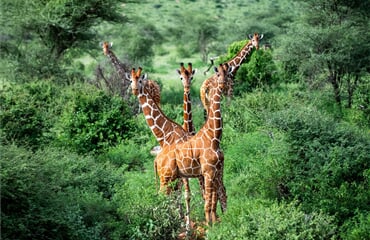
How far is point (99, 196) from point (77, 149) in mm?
4972

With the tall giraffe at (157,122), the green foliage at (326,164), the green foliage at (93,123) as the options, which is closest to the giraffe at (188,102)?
the tall giraffe at (157,122)

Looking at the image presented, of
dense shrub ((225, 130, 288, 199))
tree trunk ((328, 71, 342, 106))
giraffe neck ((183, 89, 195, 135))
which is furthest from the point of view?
tree trunk ((328, 71, 342, 106))

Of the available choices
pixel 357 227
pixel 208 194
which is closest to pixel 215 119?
pixel 208 194

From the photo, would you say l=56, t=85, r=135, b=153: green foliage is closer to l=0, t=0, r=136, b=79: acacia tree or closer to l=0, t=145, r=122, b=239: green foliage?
l=0, t=145, r=122, b=239: green foliage

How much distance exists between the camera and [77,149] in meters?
14.1

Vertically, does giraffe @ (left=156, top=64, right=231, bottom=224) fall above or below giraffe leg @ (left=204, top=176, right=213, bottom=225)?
above

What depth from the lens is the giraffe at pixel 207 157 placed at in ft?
25.7

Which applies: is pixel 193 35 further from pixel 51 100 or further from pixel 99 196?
pixel 99 196

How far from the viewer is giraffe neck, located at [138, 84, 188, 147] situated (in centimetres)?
820

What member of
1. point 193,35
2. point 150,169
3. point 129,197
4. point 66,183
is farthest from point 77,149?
point 193,35

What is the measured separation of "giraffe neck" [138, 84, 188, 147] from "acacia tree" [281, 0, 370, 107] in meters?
10.0

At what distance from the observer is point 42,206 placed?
25.4ft

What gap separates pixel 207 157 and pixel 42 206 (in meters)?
2.39

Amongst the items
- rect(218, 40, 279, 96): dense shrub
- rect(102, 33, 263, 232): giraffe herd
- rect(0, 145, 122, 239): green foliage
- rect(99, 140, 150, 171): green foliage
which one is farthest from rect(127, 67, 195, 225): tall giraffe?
rect(218, 40, 279, 96): dense shrub
